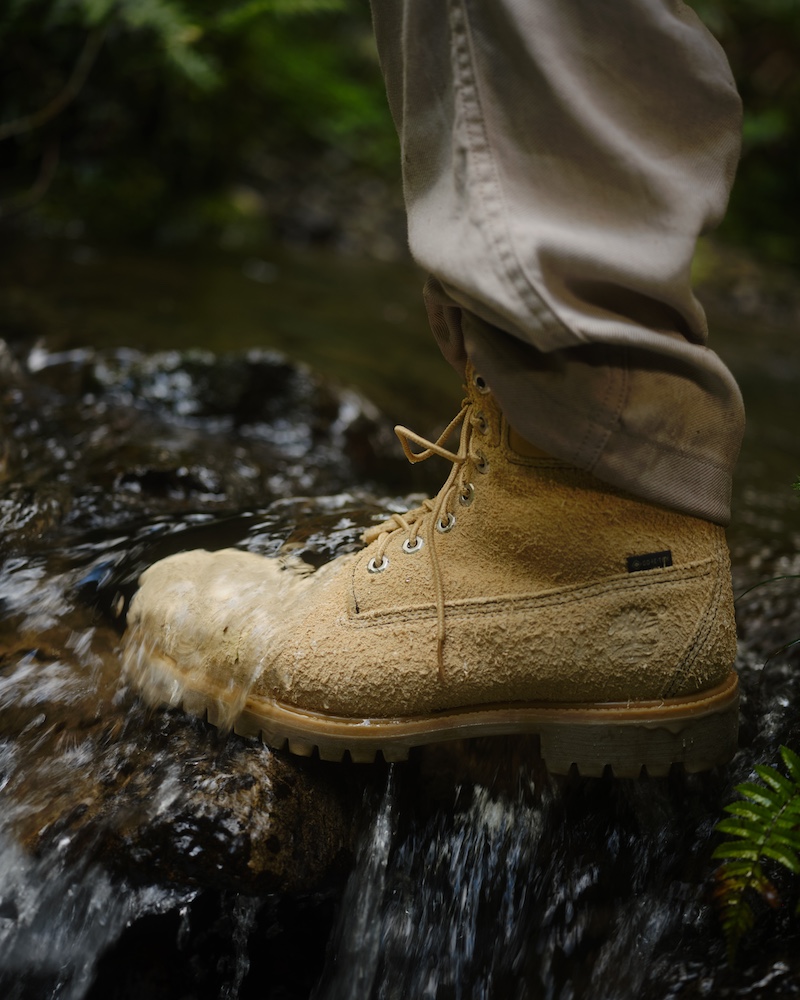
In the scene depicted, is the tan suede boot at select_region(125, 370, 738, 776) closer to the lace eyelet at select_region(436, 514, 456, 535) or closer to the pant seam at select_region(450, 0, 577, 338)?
the lace eyelet at select_region(436, 514, 456, 535)

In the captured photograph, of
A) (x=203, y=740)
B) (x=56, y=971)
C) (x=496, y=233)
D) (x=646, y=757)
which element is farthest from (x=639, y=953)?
(x=496, y=233)

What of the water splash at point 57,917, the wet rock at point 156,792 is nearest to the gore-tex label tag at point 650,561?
the wet rock at point 156,792

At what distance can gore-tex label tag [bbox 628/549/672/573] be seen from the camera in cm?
136

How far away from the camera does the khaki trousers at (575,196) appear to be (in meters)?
1.11

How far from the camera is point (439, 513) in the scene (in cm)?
150

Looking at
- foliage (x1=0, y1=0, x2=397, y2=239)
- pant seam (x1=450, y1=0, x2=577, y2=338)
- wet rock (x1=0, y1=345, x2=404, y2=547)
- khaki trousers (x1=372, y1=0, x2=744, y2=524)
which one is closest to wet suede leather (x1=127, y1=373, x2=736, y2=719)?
khaki trousers (x1=372, y1=0, x2=744, y2=524)

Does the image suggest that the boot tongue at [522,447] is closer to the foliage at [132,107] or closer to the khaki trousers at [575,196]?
the khaki trousers at [575,196]

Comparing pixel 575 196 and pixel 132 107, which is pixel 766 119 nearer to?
pixel 132 107

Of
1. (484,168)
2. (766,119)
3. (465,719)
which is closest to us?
(484,168)

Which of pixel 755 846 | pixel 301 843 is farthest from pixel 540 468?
pixel 301 843

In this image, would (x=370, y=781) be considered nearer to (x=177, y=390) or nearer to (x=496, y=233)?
(x=496, y=233)

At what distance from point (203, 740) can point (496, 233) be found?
3.30 ft

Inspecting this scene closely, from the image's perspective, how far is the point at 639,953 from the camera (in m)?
1.39

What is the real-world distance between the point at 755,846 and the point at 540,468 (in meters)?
0.61
